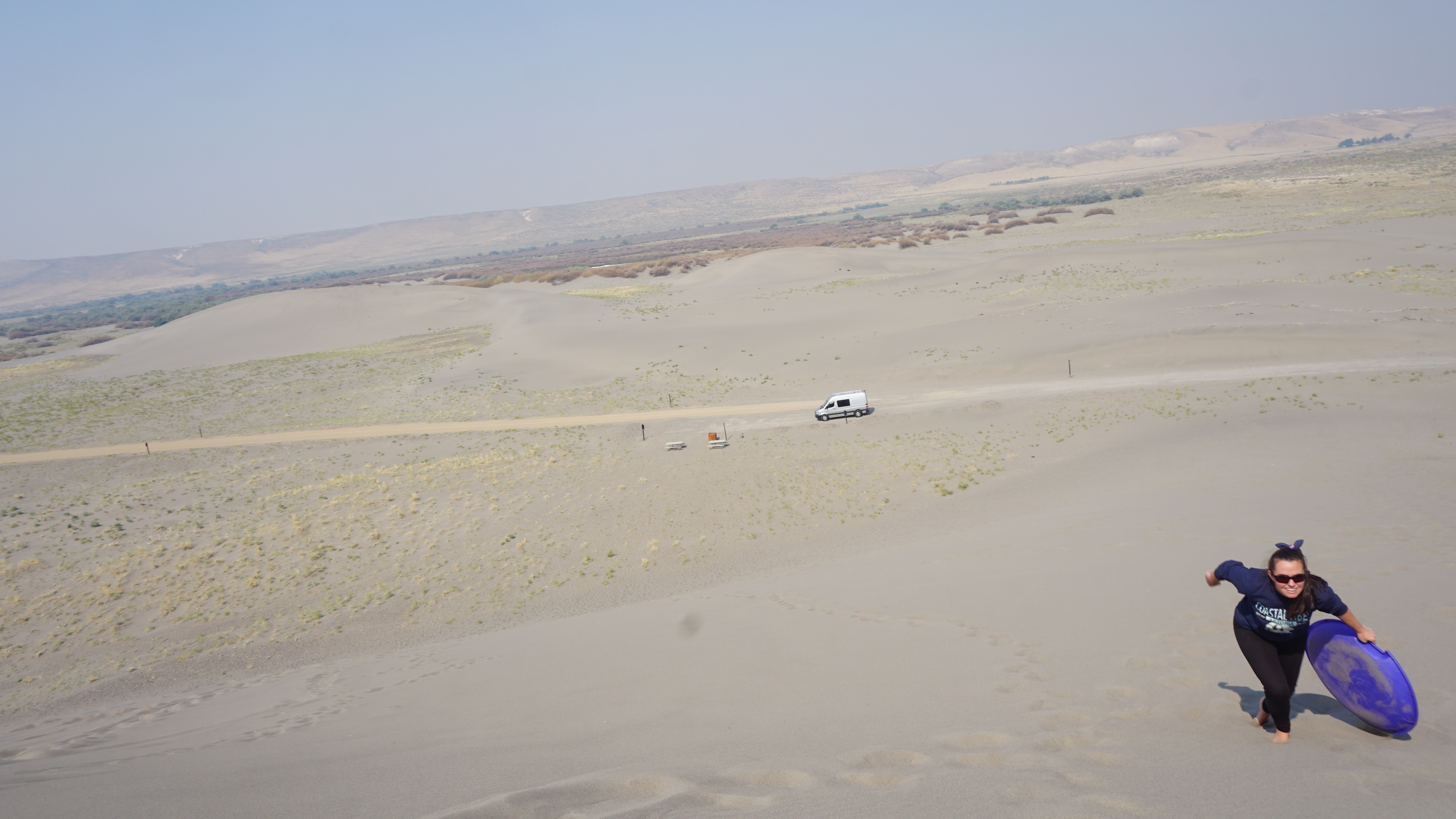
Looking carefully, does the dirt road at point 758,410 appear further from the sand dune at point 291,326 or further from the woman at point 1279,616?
the sand dune at point 291,326

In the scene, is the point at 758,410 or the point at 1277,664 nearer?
the point at 1277,664

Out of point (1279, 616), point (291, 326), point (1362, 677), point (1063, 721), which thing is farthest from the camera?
point (291, 326)

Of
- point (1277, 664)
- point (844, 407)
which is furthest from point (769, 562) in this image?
point (1277, 664)

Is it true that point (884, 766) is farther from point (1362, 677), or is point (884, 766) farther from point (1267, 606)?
point (1362, 677)

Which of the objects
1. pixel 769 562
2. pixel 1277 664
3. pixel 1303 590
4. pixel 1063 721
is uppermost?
pixel 1303 590

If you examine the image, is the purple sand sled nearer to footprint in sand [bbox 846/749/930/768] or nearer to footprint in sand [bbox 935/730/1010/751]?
footprint in sand [bbox 935/730/1010/751]

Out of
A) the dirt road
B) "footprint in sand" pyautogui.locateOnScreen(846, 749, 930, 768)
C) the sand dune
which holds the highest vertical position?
the sand dune

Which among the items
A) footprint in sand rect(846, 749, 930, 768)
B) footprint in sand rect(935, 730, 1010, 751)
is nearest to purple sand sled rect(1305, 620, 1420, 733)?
footprint in sand rect(935, 730, 1010, 751)

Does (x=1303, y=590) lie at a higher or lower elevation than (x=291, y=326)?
lower
